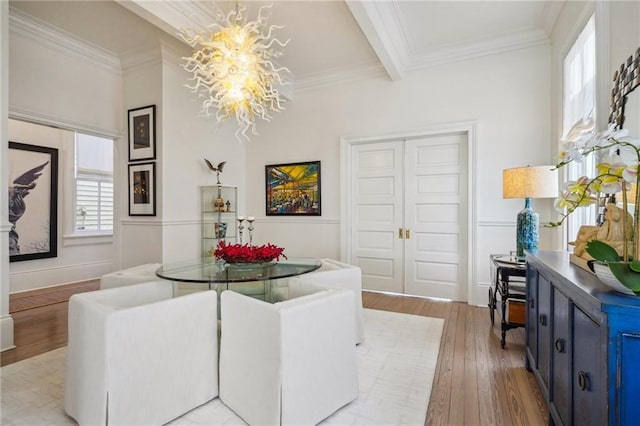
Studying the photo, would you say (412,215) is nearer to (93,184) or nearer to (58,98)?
(58,98)

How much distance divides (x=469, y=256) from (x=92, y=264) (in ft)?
20.1

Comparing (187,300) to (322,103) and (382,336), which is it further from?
(322,103)

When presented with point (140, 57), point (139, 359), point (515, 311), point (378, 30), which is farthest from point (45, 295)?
point (515, 311)

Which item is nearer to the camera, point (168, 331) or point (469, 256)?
point (168, 331)

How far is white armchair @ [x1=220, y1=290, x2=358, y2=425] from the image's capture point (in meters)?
1.63

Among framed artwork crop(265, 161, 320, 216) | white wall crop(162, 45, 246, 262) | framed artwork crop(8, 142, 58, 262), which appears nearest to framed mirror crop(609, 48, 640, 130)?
framed artwork crop(265, 161, 320, 216)

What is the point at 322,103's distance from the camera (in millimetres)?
5031

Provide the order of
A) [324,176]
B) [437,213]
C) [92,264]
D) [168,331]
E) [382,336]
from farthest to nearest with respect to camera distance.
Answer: [92,264], [324,176], [437,213], [382,336], [168,331]

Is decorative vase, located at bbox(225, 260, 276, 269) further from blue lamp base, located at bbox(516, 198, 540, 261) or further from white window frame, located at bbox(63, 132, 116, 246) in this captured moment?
white window frame, located at bbox(63, 132, 116, 246)

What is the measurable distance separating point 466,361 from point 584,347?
146 centimetres

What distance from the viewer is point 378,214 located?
4723 millimetres

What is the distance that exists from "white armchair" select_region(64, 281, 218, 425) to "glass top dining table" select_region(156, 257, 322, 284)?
0.33 metres

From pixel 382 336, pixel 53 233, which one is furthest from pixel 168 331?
pixel 53 233

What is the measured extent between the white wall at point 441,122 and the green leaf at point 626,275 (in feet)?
10.1
